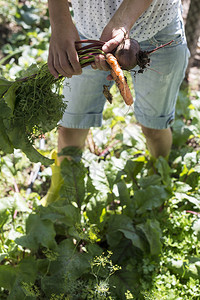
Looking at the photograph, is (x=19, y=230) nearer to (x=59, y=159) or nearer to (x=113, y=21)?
(x=59, y=159)

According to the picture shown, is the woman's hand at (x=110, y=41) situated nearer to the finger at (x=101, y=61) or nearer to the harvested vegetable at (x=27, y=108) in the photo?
the finger at (x=101, y=61)

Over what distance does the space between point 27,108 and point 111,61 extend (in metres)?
0.46

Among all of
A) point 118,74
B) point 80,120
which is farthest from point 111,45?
point 80,120

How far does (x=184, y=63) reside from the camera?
177 cm

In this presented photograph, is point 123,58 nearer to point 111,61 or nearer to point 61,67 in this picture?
point 111,61

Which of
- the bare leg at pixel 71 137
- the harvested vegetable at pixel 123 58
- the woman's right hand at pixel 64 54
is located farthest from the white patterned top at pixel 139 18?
the bare leg at pixel 71 137

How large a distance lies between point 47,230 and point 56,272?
226 millimetres

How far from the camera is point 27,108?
4.76 feet

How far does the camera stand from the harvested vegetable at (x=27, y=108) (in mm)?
1438

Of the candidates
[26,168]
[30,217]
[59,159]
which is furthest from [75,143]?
[26,168]

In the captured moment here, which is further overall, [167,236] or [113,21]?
[167,236]

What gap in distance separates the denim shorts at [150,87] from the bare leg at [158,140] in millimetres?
94

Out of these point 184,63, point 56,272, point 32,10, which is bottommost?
point 56,272

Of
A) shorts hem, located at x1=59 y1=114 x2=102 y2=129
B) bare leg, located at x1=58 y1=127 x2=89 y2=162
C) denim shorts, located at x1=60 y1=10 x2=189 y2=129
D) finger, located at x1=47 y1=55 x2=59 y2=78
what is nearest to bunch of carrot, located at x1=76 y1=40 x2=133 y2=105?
finger, located at x1=47 y1=55 x2=59 y2=78
